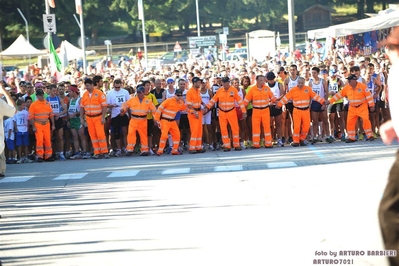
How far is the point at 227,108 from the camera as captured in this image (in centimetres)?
2062

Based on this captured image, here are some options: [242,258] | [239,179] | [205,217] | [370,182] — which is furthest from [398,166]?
[239,179]

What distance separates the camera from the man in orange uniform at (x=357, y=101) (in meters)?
20.4

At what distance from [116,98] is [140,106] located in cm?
78

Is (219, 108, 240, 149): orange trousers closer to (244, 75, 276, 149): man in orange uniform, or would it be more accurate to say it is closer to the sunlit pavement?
(244, 75, 276, 149): man in orange uniform

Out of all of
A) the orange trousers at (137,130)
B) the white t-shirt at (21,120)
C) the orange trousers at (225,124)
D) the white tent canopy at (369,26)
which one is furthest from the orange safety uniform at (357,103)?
the white tent canopy at (369,26)

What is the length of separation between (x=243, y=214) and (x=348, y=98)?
10195 mm

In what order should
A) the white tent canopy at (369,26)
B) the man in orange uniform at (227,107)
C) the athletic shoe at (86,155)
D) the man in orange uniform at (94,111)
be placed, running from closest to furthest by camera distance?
the man in orange uniform at (227,107) → the man in orange uniform at (94,111) → the athletic shoe at (86,155) → the white tent canopy at (369,26)

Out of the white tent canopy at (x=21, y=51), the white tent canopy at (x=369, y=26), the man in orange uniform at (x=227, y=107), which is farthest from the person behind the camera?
the white tent canopy at (x=21, y=51)

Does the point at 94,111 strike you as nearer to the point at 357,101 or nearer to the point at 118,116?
the point at 118,116

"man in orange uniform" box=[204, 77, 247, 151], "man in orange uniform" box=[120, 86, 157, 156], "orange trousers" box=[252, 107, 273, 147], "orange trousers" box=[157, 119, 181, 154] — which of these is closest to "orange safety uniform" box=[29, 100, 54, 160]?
"man in orange uniform" box=[120, 86, 157, 156]

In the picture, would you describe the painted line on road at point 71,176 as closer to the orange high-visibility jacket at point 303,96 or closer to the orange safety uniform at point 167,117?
the orange safety uniform at point 167,117

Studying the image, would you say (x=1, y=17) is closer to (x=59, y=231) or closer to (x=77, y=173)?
(x=77, y=173)

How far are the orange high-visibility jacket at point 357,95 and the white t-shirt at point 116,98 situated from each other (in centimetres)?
523

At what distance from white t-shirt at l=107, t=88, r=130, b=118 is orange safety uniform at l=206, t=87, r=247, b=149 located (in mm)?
2146
